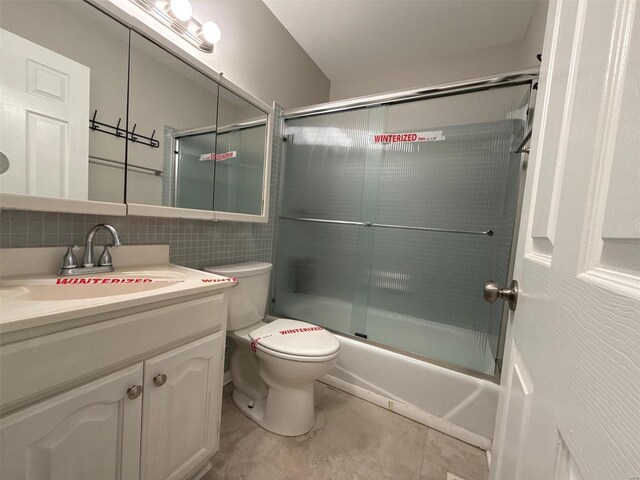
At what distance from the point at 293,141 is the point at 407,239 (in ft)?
3.54

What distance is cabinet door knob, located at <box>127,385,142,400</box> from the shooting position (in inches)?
27.0

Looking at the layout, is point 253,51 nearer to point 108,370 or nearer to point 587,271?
point 108,370

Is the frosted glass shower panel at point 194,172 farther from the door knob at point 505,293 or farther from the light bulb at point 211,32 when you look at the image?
the door knob at point 505,293

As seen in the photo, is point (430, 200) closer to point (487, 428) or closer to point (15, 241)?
point (487, 428)

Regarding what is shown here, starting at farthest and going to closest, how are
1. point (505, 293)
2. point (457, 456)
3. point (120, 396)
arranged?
1. point (457, 456)
2. point (120, 396)
3. point (505, 293)

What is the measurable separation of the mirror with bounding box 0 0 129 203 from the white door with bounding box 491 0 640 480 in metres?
1.20

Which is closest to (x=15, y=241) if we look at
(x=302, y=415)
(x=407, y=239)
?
(x=302, y=415)

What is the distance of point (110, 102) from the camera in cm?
90

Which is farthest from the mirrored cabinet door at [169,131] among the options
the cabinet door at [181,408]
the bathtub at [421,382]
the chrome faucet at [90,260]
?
the bathtub at [421,382]

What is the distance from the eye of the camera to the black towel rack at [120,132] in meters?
0.88

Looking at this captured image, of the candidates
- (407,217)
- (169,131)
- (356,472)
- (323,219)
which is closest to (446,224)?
(407,217)

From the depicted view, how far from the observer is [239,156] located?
1450 mm

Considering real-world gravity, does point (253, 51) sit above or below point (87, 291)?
above

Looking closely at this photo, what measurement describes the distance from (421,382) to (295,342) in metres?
0.74
